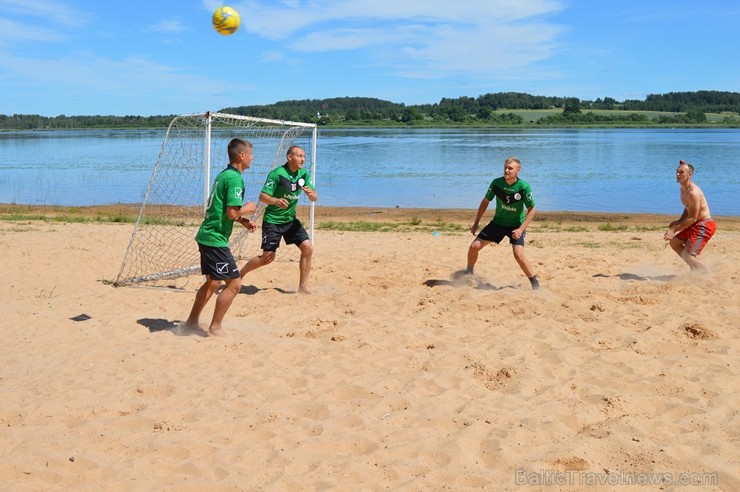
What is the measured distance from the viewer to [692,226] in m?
8.98

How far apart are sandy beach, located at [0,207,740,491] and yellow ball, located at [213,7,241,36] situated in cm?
307

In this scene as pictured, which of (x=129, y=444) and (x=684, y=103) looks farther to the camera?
(x=684, y=103)

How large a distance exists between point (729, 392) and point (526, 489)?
2.14 m

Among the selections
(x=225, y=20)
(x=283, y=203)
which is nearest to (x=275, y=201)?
(x=283, y=203)

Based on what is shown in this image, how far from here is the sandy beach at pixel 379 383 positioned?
396cm

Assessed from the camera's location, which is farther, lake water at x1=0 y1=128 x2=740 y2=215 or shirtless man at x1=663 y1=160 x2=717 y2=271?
lake water at x1=0 y1=128 x2=740 y2=215

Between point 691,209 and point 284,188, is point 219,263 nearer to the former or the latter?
point 284,188

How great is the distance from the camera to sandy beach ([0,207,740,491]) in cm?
396

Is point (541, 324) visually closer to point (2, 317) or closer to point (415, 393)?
point (415, 393)

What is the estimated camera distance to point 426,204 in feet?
83.0

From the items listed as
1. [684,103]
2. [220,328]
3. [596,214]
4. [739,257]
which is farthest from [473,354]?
[684,103]

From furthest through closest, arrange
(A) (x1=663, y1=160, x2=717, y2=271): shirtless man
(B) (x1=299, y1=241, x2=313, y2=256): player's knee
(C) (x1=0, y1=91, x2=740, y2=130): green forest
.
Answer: (C) (x1=0, y1=91, x2=740, y2=130): green forest, (A) (x1=663, y1=160, x2=717, y2=271): shirtless man, (B) (x1=299, y1=241, x2=313, y2=256): player's knee

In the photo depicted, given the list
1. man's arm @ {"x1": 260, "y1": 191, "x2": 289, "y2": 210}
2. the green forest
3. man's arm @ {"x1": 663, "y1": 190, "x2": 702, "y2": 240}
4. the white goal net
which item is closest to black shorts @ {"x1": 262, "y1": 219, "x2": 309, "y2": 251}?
man's arm @ {"x1": 260, "y1": 191, "x2": 289, "y2": 210}

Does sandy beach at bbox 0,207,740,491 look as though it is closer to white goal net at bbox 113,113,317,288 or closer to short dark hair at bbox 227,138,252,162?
white goal net at bbox 113,113,317,288
